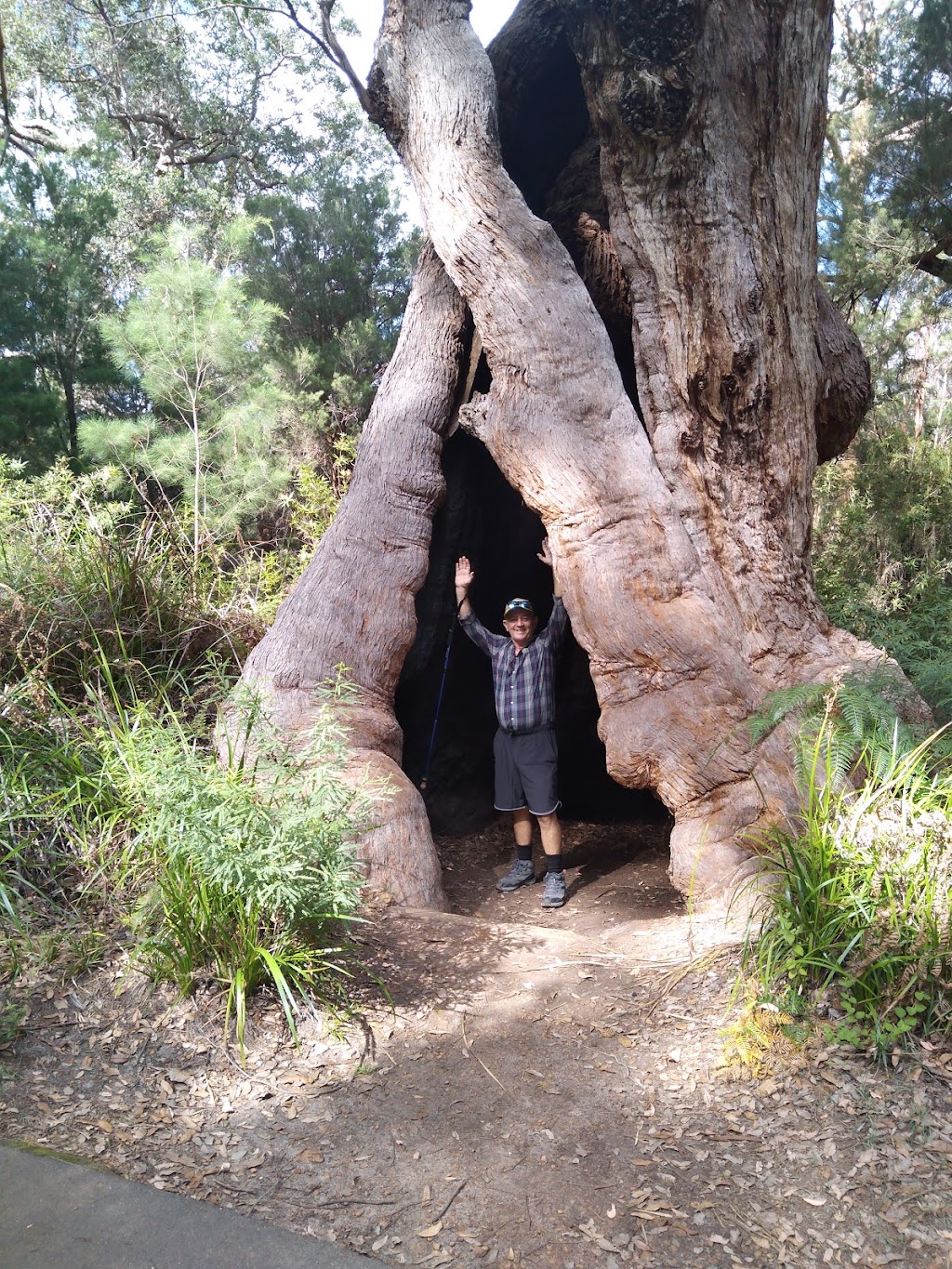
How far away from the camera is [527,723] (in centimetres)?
578

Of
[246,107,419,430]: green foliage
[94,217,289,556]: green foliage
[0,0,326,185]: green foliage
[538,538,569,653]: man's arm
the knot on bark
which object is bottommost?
[538,538,569,653]: man's arm

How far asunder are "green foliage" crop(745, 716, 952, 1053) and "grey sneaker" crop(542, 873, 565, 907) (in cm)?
210

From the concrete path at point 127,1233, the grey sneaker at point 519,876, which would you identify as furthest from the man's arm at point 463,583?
the concrete path at point 127,1233

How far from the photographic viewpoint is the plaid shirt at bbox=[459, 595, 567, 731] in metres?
5.77

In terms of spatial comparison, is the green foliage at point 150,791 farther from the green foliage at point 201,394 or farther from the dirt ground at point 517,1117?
the green foliage at point 201,394

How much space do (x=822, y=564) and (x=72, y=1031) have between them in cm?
920

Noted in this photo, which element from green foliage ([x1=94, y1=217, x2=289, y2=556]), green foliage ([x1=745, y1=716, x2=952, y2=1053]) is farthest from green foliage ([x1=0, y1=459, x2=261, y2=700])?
green foliage ([x1=745, y1=716, x2=952, y2=1053])

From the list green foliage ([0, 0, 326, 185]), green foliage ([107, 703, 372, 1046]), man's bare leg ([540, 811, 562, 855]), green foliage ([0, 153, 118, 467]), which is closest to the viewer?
green foliage ([107, 703, 372, 1046])

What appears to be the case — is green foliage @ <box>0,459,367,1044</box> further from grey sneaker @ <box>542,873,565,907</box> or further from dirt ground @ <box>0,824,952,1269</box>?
grey sneaker @ <box>542,873,565,907</box>

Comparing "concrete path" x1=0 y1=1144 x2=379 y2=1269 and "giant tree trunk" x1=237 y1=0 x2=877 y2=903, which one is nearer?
"concrete path" x1=0 y1=1144 x2=379 y2=1269

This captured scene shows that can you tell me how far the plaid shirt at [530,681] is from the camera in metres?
5.77

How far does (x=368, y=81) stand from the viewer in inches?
249

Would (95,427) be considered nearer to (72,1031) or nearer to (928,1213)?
(72,1031)

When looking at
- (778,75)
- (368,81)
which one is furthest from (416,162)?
(778,75)
